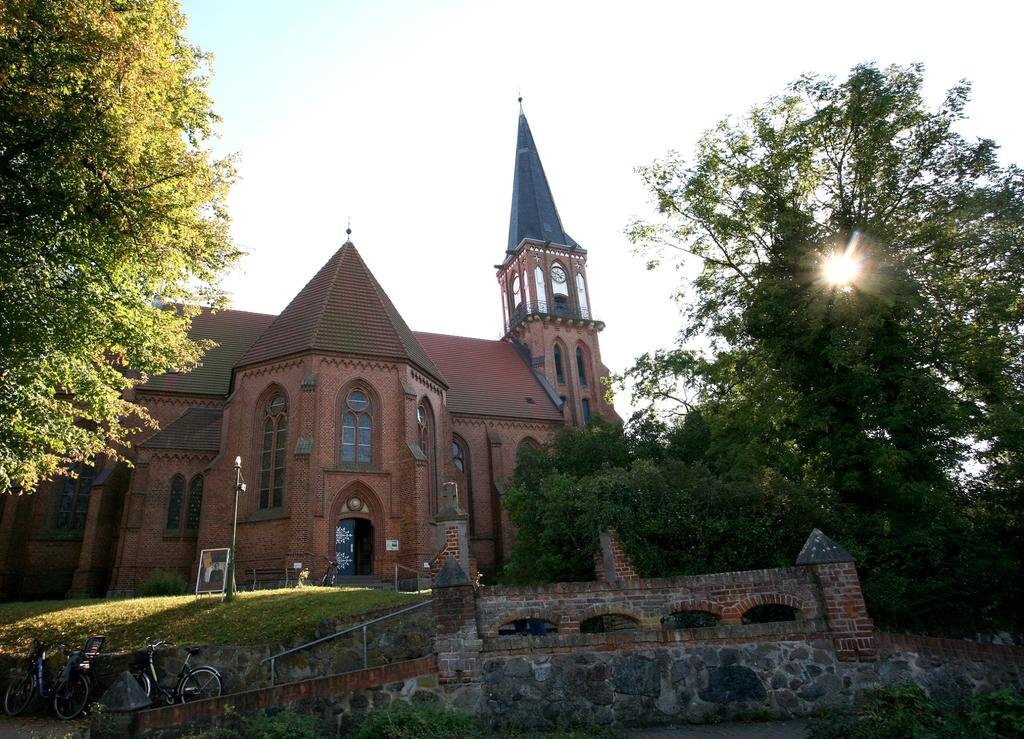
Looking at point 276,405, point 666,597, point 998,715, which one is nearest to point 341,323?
point 276,405

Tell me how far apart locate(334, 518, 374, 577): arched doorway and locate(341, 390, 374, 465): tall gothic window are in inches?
82.8

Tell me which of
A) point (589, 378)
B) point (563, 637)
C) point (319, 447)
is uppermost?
point (589, 378)

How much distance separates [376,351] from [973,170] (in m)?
18.3

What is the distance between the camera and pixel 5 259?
33.3 ft

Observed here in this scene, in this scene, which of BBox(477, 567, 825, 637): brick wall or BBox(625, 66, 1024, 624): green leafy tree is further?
BBox(625, 66, 1024, 624): green leafy tree

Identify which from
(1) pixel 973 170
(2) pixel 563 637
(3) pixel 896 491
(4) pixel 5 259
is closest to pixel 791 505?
(3) pixel 896 491

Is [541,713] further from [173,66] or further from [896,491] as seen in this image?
[173,66]

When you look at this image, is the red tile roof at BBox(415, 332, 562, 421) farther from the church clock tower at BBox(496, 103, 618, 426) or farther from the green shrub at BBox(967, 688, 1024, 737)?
the green shrub at BBox(967, 688, 1024, 737)

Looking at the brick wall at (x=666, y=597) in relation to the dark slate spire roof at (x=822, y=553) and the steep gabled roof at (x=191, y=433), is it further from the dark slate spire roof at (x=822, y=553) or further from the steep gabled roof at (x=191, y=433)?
the steep gabled roof at (x=191, y=433)

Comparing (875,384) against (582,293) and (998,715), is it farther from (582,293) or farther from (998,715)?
(582,293)

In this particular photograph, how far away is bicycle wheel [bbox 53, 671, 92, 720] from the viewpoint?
1053 centimetres

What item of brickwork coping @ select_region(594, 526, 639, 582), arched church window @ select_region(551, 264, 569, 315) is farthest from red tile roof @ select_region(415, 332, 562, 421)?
brickwork coping @ select_region(594, 526, 639, 582)

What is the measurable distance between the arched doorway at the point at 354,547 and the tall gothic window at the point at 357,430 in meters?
2.10

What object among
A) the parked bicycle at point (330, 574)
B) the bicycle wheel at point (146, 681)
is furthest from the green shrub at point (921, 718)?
the parked bicycle at point (330, 574)
